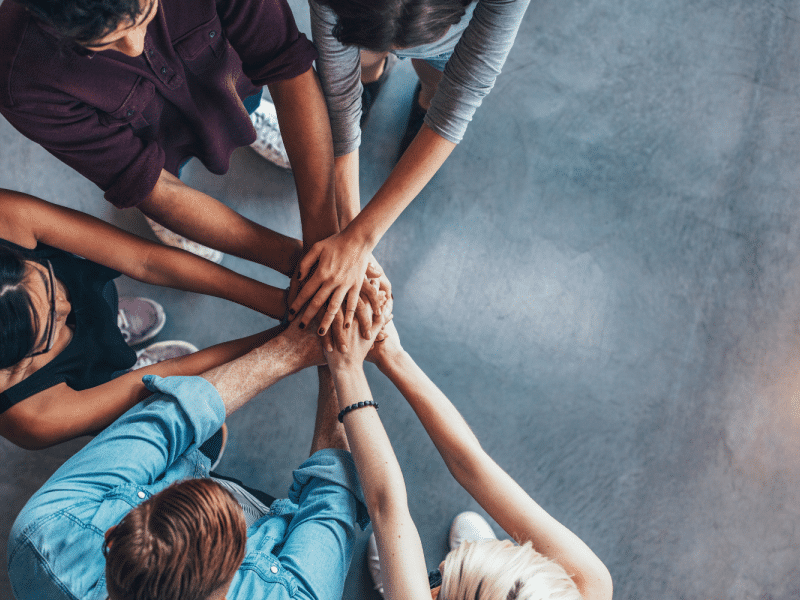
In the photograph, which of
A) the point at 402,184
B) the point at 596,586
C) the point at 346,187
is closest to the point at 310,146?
the point at 346,187

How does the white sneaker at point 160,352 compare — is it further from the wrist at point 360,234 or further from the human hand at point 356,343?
the wrist at point 360,234

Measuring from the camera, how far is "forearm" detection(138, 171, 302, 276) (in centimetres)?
132

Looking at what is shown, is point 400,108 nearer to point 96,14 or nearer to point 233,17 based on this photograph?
point 233,17

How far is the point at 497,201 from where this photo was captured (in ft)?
6.75

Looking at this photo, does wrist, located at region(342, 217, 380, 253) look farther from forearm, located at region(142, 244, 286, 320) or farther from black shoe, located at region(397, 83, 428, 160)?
black shoe, located at region(397, 83, 428, 160)

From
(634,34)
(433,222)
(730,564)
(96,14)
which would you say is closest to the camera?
(96,14)

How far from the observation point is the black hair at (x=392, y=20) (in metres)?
0.87

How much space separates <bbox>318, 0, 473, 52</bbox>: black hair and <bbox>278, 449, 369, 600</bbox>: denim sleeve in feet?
3.26

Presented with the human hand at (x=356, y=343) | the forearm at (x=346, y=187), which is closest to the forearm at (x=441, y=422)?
the human hand at (x=356, y=343)

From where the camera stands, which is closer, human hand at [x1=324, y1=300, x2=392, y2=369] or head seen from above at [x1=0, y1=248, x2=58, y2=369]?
Result: head seen from above at [x1=0, y1=248, x2=58, y2=369]

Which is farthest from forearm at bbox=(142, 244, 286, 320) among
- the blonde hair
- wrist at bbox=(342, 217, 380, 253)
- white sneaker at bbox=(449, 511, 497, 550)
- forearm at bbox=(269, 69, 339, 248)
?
white sneaker at bbox=(449, 511, 497, 550)

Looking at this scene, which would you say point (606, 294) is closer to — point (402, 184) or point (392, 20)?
point (402, 184)

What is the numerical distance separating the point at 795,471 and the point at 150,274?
2.52 metres

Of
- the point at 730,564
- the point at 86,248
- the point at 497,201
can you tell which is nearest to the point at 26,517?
the point at 86,248
